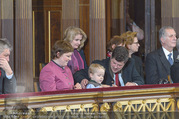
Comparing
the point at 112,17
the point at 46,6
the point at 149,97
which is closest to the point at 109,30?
the point at 112,17

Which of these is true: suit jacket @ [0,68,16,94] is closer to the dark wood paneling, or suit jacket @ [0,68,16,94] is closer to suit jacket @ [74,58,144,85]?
suit jacket @ [74,58,144,85]

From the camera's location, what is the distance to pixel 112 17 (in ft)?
42.2

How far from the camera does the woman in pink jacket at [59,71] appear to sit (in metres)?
5.51

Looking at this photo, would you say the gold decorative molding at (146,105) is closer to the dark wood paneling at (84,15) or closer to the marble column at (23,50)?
the marble column at (23,50)

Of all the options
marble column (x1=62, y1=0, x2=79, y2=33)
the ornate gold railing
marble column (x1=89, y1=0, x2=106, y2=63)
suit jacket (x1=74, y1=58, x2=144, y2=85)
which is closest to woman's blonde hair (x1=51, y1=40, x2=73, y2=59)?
suit jacket (x1=74, y1=58, x2=144, y2=85)

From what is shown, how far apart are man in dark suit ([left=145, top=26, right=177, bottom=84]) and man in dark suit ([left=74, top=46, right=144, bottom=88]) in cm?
34

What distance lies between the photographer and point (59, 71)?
18.7 feet

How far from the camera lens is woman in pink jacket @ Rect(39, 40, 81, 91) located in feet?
18.1

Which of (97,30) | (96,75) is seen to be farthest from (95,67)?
(97,30)

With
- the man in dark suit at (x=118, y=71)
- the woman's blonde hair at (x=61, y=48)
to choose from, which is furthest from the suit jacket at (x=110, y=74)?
the woman's blonde hair at (x=61, y=48)

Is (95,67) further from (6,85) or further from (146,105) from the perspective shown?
(6,85)

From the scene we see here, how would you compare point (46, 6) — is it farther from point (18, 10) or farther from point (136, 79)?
point (136, 79)

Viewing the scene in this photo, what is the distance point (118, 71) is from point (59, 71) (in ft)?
2.70

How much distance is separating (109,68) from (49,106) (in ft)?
5.63
